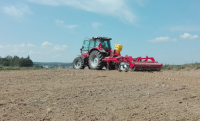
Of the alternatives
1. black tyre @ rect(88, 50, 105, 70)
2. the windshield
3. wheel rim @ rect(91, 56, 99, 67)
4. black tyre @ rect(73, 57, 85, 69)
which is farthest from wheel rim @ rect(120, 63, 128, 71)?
black tyre @ rect(73, 57, 85, 69)

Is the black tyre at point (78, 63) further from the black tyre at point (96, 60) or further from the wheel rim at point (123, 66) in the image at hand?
the wheel rim at point (123, 66)

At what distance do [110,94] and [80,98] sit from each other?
0.87 m

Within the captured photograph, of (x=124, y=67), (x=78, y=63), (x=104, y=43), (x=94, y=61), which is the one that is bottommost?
(x=124, y=67)

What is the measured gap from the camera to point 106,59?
11.3 meters

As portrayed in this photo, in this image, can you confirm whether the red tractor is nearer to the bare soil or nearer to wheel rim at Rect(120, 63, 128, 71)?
wheel rim at Rect(120, 63, 128, 71)

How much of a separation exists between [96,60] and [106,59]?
119 cm

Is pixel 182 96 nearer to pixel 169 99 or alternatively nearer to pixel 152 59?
pixel 169 99

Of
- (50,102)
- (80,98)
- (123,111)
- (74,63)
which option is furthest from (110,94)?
(74,63)

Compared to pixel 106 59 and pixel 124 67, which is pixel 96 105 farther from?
pixel 106 59

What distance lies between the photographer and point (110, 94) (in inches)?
193

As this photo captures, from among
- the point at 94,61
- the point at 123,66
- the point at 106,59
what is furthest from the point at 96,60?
the point at 123,66

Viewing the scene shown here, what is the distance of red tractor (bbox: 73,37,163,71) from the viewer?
33.7 feet

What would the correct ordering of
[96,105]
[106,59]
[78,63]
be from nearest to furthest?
[96,105]
[106,59]
[78,63]

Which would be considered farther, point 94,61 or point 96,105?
point 94,61
